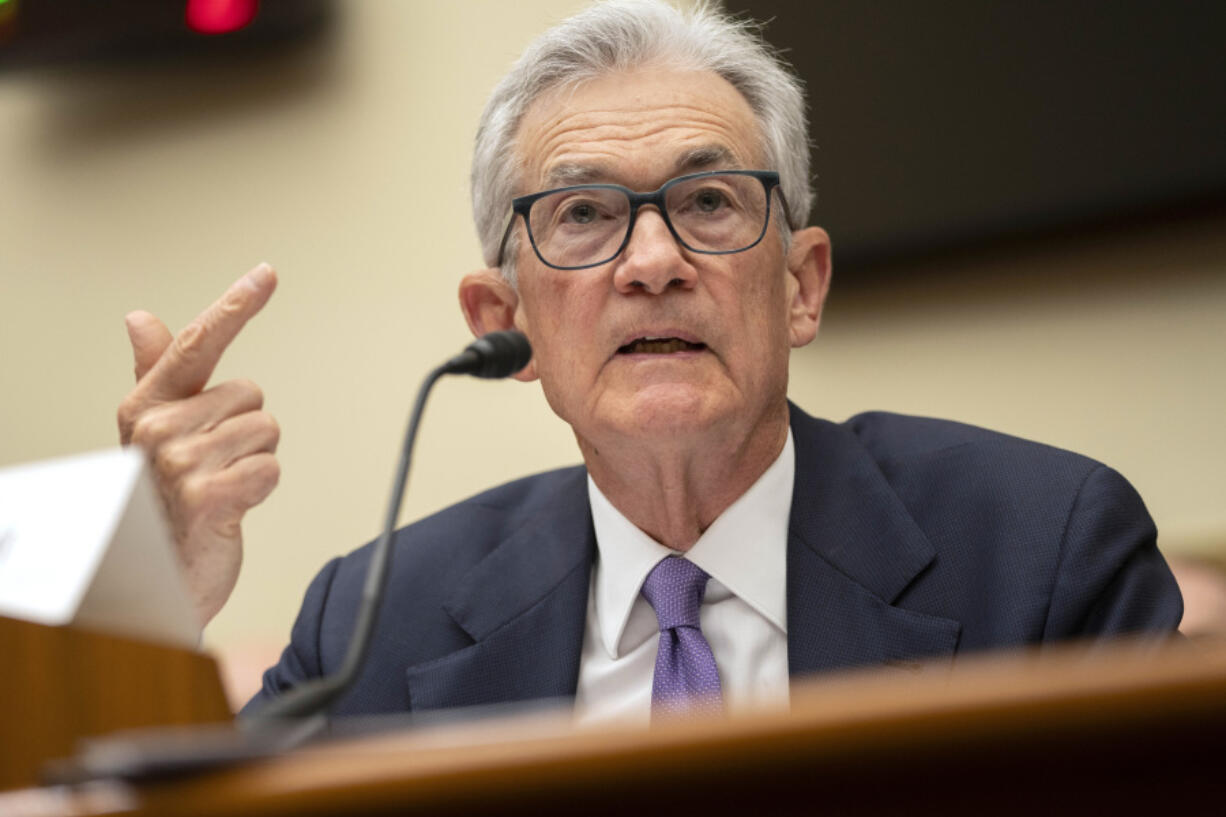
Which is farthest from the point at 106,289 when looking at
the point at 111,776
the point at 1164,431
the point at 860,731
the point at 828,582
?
the point at 860,731

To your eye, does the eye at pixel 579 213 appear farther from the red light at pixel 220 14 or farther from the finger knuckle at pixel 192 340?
the red light at pixel 220 14

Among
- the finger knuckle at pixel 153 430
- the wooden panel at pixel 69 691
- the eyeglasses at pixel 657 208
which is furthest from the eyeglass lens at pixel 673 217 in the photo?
the wooden panel at pixel 69 691

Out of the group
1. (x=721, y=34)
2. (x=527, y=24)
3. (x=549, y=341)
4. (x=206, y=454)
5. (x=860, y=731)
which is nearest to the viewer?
(x=860, y=731)

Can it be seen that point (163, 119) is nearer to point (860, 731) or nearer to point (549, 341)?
point (549, 341)

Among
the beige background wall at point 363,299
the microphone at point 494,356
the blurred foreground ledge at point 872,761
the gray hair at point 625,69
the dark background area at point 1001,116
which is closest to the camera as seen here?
the blurred foreground ledge at point 872,761

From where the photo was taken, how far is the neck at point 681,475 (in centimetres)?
157

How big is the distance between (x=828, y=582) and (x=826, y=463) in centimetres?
22

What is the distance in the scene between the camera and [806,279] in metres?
1.80

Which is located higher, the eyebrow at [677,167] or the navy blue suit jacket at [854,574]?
the eyebrow at [677,167]

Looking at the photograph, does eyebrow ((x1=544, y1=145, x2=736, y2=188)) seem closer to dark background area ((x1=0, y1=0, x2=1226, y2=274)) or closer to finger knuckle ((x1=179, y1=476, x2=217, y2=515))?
dark background area ((x1=0, y1=0, x2=1226, y2=274))

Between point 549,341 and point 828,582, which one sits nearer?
point 828,582

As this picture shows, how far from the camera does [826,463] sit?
1.65 metres

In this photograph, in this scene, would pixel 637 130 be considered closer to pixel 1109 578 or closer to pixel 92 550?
pixel 1109 578

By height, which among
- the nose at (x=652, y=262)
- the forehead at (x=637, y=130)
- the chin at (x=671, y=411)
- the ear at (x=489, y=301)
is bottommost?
the chin at (x=671, y=411)
